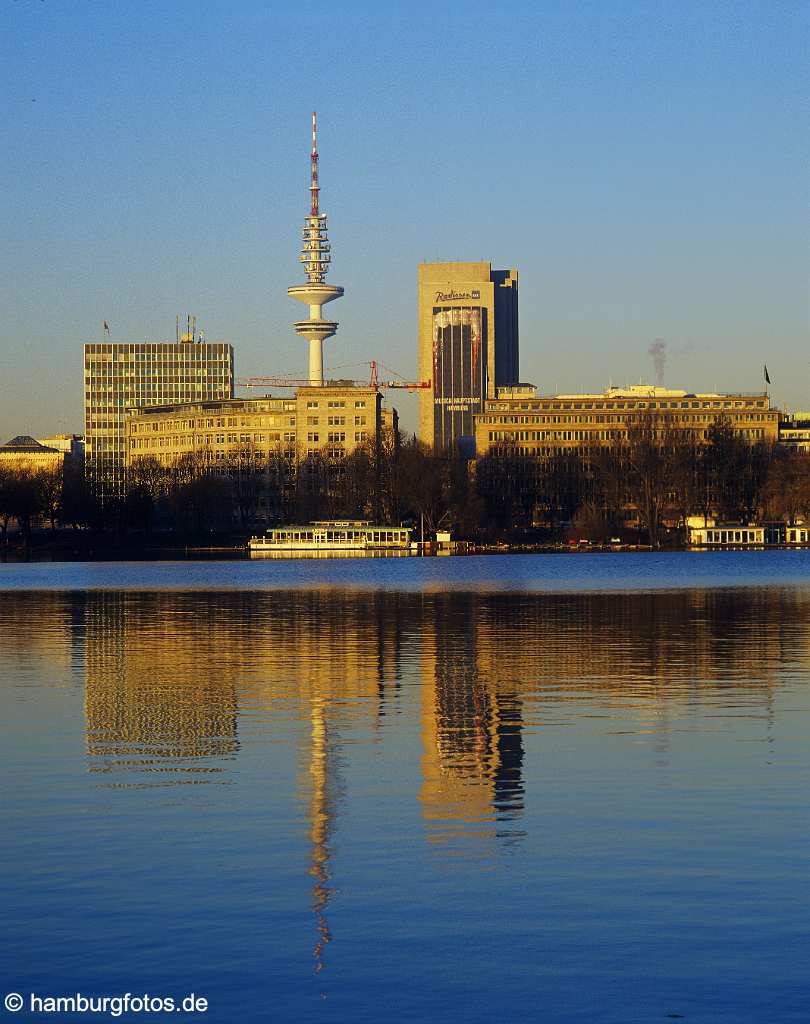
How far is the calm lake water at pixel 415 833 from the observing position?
12.8m

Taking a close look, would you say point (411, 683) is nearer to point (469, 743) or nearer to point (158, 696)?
point (158, 696)

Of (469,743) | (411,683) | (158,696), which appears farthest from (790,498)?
(469,743)

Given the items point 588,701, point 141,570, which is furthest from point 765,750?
point 141,570

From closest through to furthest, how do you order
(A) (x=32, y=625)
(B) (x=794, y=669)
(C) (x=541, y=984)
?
(C) (x=541, y=984) < (B) (x=794, y=669) < (A) (x=32, y=625)

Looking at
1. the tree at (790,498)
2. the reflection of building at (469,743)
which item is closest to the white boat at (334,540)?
the tree at (790,498)

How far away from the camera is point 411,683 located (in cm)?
3391

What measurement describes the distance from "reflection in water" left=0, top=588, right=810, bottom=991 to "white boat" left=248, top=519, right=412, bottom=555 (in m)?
115

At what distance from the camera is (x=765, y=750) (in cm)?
2380

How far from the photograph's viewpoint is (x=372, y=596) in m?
82.0

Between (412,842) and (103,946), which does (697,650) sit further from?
(103,946)

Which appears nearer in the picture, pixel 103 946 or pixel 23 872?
pixel 103 946

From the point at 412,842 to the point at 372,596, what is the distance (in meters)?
64.6

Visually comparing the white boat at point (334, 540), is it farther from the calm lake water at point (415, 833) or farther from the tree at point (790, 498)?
the calm lake water at point (415, 833)

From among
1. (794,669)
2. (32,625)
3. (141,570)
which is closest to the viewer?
(794,669)
